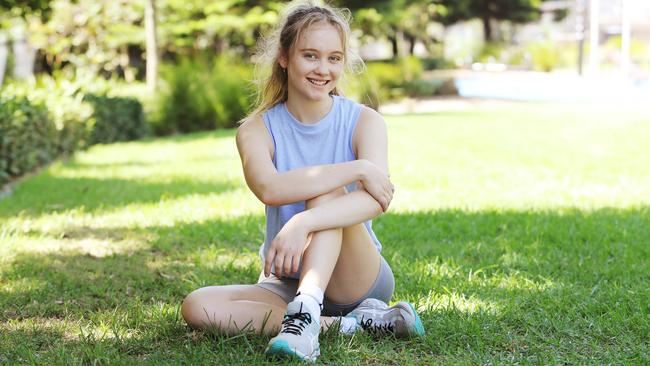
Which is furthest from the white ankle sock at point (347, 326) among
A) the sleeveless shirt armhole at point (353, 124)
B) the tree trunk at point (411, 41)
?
the tree trunk at point (411, 41)

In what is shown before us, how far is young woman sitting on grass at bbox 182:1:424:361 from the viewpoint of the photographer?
8.35 feet

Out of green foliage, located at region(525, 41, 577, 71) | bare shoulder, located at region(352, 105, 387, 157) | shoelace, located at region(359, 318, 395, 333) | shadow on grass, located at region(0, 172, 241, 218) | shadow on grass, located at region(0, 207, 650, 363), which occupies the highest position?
bare shoulder, located at region(352, 105, 387, 157)

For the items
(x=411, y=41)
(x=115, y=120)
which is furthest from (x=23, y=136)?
(x=411, y=41)

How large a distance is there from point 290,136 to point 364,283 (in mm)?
584

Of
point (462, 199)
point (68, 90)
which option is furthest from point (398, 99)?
point (462, 199)

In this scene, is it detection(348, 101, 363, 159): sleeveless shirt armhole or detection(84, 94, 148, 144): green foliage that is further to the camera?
detection(84, 94, 148, 144): green foliage

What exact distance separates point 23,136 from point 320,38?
6227mm

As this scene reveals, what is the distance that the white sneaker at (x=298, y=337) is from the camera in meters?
2.36

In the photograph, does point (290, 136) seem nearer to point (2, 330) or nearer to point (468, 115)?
point (2, 330)

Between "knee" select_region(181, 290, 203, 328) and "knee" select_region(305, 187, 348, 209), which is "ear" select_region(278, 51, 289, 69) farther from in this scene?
"knee" select_region(181, 290, 203, 328)

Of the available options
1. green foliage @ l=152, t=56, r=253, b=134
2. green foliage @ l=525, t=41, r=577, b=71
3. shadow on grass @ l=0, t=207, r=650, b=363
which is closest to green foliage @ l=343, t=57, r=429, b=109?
green foliage @ l=152, t=56, r=253, b=134

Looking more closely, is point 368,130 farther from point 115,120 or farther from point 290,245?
point 115,120

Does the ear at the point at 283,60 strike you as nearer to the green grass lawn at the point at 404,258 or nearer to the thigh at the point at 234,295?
the thigh at the point at 234,295

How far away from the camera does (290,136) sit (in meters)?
2.90
